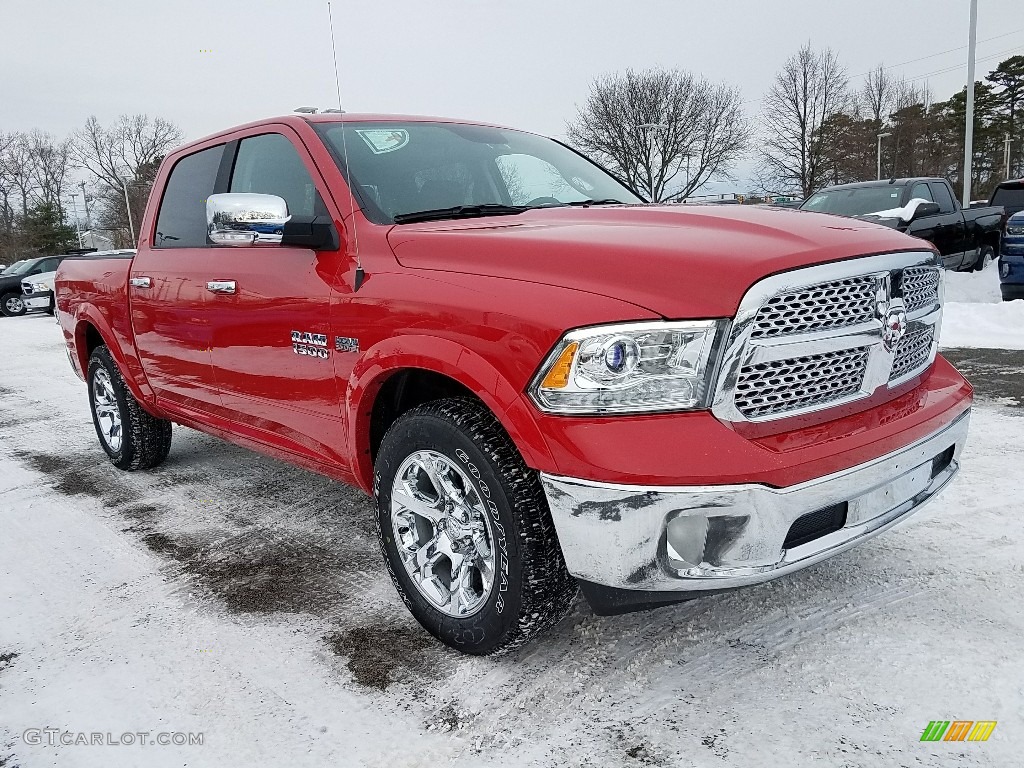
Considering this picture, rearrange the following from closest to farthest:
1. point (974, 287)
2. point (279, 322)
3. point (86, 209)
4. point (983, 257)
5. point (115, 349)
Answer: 1. point (279, 322)
2. point (115, 349)
3. point (974, 287)
4. point (983, 257)
5. point (86, 209)

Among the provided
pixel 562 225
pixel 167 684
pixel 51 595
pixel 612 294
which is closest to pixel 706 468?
pixel 612 294

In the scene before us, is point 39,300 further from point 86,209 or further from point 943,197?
point 86,209

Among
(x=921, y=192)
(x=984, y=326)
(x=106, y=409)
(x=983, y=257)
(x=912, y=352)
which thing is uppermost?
(x=921, y=192)

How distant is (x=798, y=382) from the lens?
6.79 feet

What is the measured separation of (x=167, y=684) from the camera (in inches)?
93.9

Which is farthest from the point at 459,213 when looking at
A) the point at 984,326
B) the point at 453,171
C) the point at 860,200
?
the point at 860,200

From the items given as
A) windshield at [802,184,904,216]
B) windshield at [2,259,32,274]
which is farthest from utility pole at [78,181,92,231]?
windshield at [802,184,904,216]

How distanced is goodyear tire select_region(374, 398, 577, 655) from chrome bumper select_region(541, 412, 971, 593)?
14cm

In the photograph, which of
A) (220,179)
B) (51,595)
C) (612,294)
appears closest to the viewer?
(612,294)

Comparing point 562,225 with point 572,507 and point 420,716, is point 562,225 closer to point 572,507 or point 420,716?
point 572,507

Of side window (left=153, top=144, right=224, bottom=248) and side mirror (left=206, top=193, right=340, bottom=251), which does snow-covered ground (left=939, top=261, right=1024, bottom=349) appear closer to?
side mirror (left=206, top=193, right=340, bottom=251)

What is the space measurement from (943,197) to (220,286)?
440 inches

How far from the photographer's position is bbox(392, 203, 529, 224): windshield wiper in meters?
2.79

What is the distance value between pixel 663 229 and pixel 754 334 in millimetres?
552
